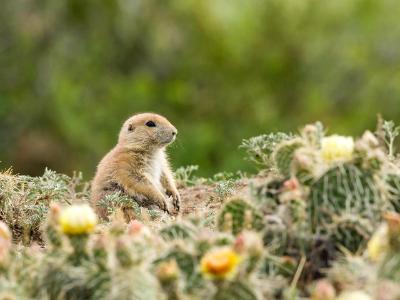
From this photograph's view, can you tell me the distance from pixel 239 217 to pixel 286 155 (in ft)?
1.25

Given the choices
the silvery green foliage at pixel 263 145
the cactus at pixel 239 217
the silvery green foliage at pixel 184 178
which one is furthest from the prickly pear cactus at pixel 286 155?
the silvery green foliage at pixel 184 178

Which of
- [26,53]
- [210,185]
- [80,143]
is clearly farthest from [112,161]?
[26,53]

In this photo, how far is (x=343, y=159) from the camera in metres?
5.46

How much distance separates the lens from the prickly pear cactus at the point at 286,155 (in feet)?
18.8

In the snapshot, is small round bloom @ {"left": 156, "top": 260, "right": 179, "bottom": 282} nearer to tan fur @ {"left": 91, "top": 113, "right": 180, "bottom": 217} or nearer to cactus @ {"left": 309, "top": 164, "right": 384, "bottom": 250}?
cactus @ {"left": 309, "top": 164, "right": 384, "bottom": 250}

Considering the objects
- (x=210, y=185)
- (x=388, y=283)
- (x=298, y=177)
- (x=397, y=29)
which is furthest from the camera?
(x=397, y=29)

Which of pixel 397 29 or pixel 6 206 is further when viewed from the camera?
pixel 397 29

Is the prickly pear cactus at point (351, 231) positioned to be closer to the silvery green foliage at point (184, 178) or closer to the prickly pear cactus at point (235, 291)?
the prickly pear cactus at point (235, 291)

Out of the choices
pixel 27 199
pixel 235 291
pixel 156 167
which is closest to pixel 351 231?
pixel 235 291

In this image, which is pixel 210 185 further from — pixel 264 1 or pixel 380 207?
pixel 264 1

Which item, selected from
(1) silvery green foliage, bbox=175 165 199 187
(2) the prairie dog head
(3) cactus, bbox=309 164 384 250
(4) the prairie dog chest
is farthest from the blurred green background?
(3) cactus, bbox=309 164 384 250

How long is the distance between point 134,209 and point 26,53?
21.8m

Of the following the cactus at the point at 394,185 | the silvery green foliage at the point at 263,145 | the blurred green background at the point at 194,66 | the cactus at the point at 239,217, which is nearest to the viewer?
the cactus at the point at 239,217

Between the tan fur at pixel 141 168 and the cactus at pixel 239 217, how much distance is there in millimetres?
3199
